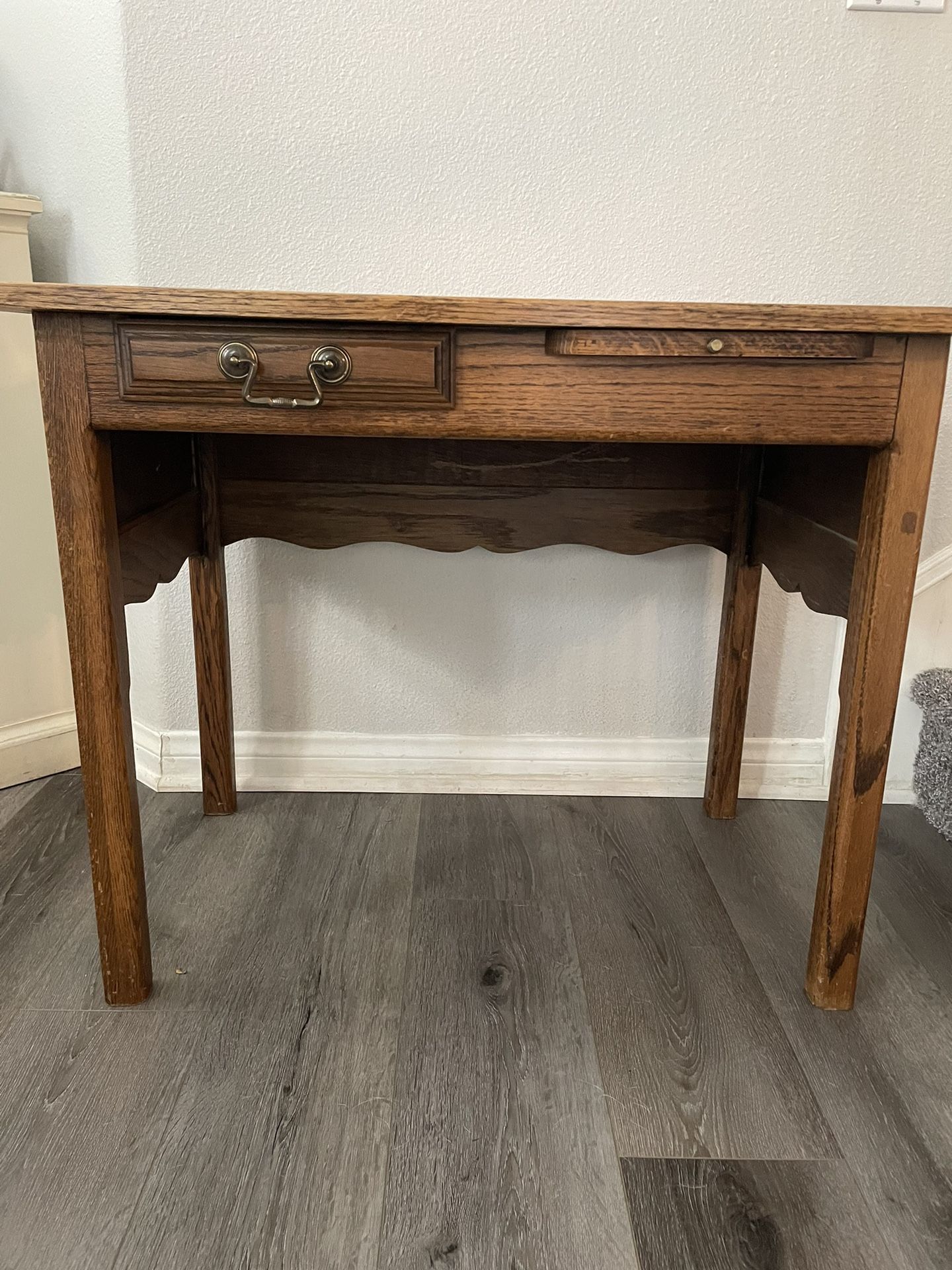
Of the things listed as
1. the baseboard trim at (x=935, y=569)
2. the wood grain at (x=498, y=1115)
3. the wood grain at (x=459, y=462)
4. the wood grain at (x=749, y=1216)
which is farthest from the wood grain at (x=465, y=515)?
the wood grain at (x=749, y=1216)

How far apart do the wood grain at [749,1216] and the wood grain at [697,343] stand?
2.67ft

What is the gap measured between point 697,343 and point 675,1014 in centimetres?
79

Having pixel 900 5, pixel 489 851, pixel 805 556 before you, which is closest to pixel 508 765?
pixel 489 851

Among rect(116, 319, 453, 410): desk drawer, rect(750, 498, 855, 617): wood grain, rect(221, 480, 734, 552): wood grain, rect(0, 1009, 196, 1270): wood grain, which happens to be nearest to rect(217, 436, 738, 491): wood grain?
rect(221, 480, 734, 552): wood grain

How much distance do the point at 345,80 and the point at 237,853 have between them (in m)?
1.22

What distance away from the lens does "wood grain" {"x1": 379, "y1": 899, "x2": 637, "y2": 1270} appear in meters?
0.82

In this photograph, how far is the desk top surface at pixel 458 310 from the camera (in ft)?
2.94

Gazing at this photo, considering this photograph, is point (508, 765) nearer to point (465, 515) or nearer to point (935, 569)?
point (465, 515)

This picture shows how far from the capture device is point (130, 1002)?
3.67ft

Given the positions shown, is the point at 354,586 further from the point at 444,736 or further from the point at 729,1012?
the point at 729,1012

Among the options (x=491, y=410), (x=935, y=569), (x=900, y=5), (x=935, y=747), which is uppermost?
(x=900, y=5)

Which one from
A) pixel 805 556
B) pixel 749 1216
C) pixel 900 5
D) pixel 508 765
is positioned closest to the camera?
pixel 749 1216

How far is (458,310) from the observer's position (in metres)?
0.91

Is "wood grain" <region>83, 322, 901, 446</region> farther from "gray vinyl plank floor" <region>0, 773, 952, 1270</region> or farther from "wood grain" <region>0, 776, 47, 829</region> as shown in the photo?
"wood grain" <region>0, 776, 47, 829</region>
